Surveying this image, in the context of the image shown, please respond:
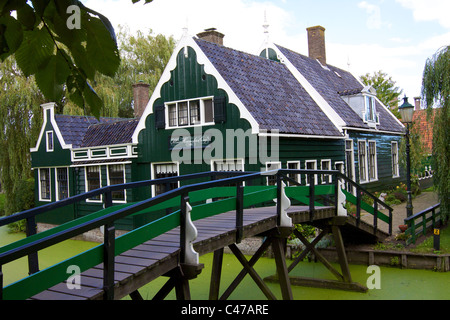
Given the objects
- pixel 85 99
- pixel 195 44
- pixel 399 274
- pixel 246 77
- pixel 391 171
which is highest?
pixel 195 44

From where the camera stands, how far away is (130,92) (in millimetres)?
30391

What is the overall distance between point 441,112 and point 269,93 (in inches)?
231

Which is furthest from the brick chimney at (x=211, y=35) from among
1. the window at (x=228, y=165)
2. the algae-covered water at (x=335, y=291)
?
the algae-covered water at (x=335, y=291)

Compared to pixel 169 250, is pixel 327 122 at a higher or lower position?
higher

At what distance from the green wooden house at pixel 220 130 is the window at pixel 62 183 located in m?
0.05

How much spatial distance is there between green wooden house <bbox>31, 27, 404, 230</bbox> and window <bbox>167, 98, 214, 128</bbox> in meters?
0.04

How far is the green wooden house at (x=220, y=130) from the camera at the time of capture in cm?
1431

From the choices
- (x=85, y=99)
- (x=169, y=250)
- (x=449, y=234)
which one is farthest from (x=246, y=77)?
(x=85, y=99)

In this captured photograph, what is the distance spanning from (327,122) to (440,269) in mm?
7877

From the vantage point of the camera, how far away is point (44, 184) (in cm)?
2077

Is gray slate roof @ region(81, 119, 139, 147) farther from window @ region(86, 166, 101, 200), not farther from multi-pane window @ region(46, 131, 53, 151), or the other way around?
multi-pane window @ region(46, 131, 53, 151)

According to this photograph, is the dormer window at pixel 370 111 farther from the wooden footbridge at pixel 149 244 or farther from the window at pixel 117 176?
the wooden footbridge at pixel 149 244

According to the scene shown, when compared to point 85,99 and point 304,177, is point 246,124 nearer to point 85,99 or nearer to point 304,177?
point 304,177

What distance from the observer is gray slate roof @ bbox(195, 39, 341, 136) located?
14469 millimetres
